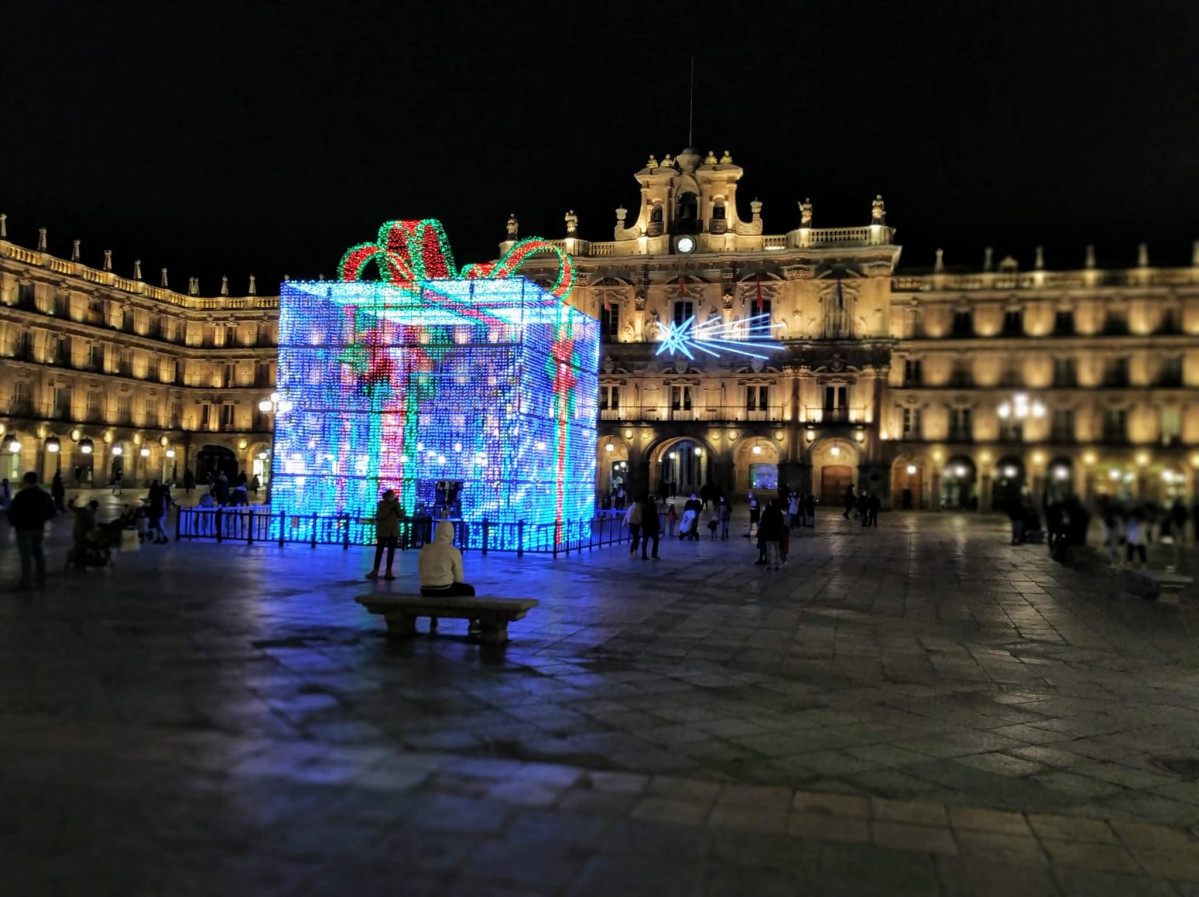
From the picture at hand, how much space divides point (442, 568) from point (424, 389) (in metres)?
→ 10.2

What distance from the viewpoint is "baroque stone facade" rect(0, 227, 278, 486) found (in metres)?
49.4

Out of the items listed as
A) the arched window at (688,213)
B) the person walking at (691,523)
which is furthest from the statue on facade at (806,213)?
the person walking at (691,523)

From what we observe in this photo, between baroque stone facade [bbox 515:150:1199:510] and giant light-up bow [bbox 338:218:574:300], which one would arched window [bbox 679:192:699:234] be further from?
giant light-up bow [bbox 338:218:574:300]

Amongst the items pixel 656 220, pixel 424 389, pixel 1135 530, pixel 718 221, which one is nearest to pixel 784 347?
pixel 718 221

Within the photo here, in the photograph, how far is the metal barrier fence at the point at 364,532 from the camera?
18.8 meters

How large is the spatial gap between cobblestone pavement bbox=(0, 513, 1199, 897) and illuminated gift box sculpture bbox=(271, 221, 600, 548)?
7529 millimetres

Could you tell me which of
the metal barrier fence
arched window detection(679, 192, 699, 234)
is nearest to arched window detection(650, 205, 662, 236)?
arched window detection(679, 192, 699, 234)

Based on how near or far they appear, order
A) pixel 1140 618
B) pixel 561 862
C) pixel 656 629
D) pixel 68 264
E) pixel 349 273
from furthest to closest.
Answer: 1. pixel 68 264
2. pixel 349 273
3. pixel 1140 618
4. pixel 656 629
5. pixel 561 862

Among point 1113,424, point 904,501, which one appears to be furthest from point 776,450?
point 1113,424

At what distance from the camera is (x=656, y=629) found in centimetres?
1062

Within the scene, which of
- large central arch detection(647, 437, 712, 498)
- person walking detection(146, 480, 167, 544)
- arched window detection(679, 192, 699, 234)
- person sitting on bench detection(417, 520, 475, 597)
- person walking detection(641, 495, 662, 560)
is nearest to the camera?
person sitting on bench detection(417, 520, 475, 597)

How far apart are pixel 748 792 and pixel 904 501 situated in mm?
47790

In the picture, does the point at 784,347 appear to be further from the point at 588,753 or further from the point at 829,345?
the point at 588,753

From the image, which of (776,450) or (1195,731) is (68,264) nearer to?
(776,450)
